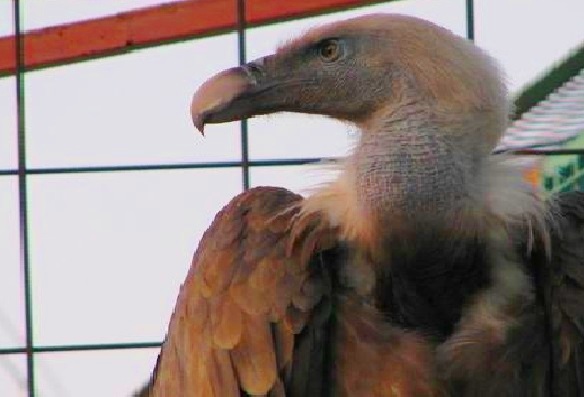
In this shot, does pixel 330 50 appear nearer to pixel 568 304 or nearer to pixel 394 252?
pixel 394 252

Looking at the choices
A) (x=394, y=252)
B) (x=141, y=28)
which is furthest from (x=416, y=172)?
(x=141, y=28)

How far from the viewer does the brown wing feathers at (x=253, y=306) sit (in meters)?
5.12

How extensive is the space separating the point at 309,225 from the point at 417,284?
40 centimetres

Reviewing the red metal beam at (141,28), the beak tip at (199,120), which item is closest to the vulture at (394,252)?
the beak tip at (199,120)

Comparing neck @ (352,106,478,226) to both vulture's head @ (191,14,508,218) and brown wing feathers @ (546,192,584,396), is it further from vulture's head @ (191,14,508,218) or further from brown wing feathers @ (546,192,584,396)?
brown wing feathers @ (546,192,584,396)

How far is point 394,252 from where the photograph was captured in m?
5.10

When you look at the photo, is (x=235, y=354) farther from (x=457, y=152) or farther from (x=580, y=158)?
(x=580, y=158)

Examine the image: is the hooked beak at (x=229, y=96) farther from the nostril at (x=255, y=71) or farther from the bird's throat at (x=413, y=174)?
the bird's throat at (x=413, y=174)

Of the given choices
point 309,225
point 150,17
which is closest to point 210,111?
point 309,225

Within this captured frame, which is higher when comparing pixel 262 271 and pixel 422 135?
pixel 422 135

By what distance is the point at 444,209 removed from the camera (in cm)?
498

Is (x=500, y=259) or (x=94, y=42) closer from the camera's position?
(x=500, y=259)

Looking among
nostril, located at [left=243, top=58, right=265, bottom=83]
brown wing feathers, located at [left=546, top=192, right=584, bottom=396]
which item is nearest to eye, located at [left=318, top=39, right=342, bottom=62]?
nostril, located at [left=243, top=58, right=265, bottom=83]

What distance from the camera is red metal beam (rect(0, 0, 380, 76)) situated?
32.5ft
